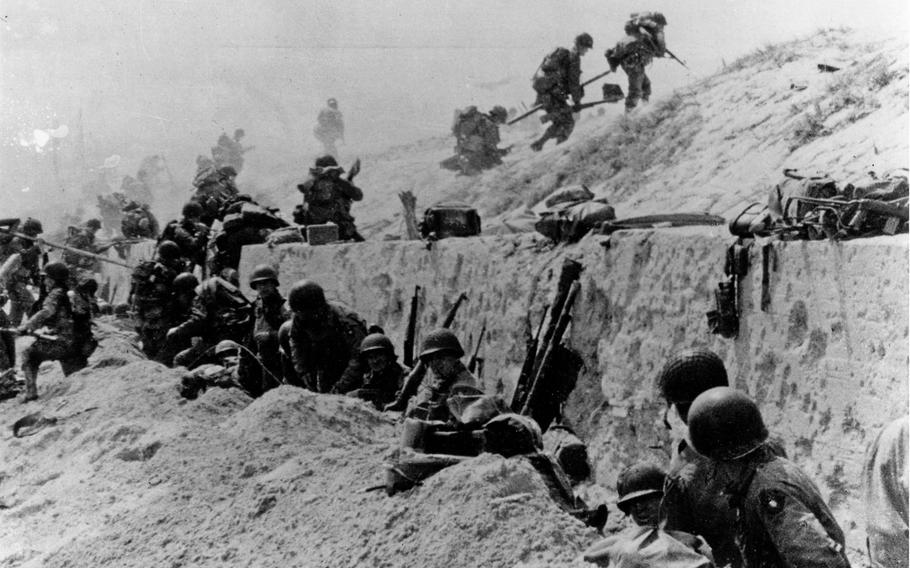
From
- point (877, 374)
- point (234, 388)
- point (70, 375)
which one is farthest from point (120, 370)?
point (877, 374)

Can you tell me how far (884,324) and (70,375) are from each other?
8.62 m

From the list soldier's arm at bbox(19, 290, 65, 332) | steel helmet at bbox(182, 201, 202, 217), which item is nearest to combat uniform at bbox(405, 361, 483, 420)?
soldier's arm at bbox(19, 290, 65, 332)

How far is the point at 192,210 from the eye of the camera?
45.4ft

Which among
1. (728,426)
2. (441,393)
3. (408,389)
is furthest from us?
(408,389)

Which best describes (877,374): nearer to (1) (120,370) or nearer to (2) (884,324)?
(2) (884,324)

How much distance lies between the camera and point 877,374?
461 cm

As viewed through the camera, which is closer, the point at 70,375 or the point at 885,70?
the point at 885,70

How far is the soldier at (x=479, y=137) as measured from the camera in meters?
22.2

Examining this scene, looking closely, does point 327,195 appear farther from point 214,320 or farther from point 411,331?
point 411,331

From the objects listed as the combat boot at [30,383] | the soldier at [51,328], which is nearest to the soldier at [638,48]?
the soldier at [51,328]

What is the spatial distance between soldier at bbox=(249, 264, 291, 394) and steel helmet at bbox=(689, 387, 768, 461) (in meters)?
6.33

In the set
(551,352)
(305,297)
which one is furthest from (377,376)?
(551,352)

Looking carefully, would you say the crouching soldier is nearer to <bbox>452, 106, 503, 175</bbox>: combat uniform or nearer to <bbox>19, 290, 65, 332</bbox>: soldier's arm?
<bbox>19, 290, 65, 332</bbox>: soldier's arm

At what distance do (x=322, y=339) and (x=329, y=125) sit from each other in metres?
39.7
